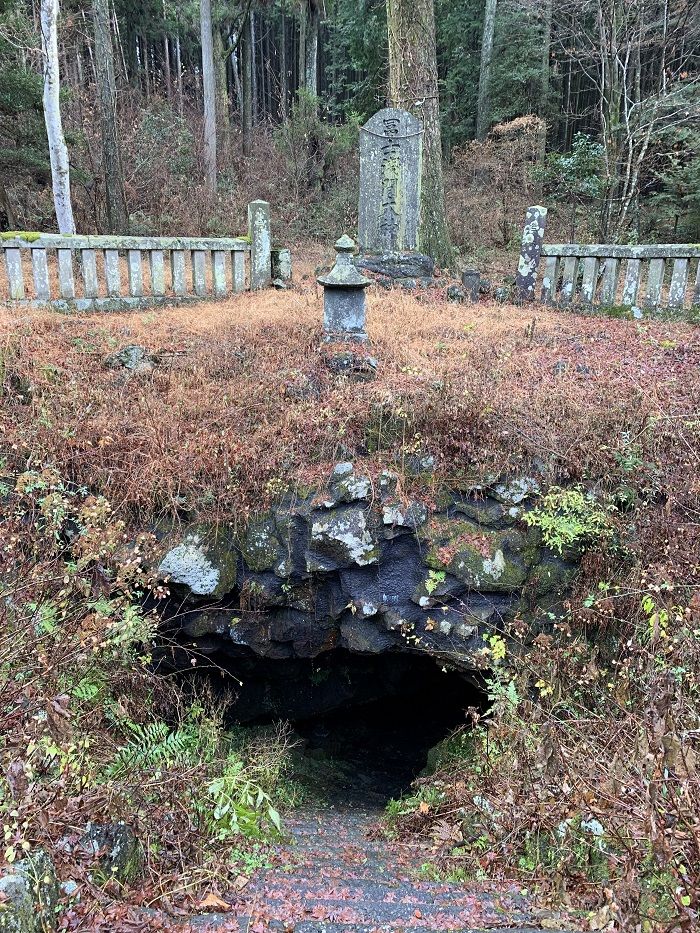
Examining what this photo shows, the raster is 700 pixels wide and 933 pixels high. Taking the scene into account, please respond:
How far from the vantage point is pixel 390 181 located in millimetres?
10031

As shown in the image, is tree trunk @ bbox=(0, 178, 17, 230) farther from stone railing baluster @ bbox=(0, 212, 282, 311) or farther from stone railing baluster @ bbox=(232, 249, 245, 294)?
stone railing baluster @ bbox=(232, 249, 245, 294)

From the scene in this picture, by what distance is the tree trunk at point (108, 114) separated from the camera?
10766 millimetres

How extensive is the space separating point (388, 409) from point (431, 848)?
3322mm

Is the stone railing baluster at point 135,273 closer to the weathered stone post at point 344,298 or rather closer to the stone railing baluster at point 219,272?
the stone railing baluster at point 219,272

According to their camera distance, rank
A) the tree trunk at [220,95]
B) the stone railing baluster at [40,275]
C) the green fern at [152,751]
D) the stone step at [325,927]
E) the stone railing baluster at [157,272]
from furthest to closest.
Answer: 1. the tree trunk at [220,95]
2. the stone railing baluster at [157,272]
3. the stone railing baluster at [40,275]
4. the green fern at [152,751]
5. the stone step at [325,927]

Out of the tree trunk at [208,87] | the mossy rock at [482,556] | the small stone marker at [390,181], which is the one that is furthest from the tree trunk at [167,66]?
the mossy rock at [482,556]

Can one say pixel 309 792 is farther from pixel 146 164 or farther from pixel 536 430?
pixel 146 164

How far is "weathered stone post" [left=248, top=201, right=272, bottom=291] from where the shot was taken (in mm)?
8984

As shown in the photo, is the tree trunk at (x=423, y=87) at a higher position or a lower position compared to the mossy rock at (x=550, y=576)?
higher

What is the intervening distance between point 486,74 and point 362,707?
18.4 meters

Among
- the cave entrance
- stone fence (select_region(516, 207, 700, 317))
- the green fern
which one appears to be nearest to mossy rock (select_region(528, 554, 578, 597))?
the cave entrance

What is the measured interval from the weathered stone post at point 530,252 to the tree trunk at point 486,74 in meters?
11.1

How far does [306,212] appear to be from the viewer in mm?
16688

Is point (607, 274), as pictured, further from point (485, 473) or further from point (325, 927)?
point (325, 927)
